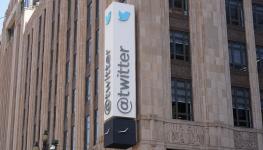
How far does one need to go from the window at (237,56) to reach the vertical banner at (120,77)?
7581 mm

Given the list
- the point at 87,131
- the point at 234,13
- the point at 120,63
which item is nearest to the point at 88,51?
the point at 87,131

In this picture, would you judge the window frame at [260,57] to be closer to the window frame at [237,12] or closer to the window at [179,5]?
the window frame at [237,12]

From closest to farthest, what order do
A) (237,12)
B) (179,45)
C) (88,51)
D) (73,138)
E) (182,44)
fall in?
1. (179,45)
2. (182,44)
3. (237,12)
4. (73,138)
5. (88,51)

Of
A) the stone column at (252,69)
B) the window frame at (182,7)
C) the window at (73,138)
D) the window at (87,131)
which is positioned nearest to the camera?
the stone column at (252,69)

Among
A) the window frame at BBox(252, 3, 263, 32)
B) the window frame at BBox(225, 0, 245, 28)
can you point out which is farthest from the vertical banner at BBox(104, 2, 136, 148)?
the window frame at BBox(252, 3, 263, 32)

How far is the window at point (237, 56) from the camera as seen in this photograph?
127ft

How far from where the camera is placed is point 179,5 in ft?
126

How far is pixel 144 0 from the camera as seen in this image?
36656 millimetres

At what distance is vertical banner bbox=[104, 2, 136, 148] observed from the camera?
33.4m

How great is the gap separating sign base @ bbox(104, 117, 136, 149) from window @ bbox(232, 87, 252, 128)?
25.4ft

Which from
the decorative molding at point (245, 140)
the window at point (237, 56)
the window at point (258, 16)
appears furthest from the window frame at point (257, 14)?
the decorative molding at point (245, 140)

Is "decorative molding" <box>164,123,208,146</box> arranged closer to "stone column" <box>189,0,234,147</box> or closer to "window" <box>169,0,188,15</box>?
"stone column" <box>189,0,234,147</box>

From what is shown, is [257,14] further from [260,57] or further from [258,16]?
[260,57]

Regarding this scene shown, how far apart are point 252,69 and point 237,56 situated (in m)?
1.36
